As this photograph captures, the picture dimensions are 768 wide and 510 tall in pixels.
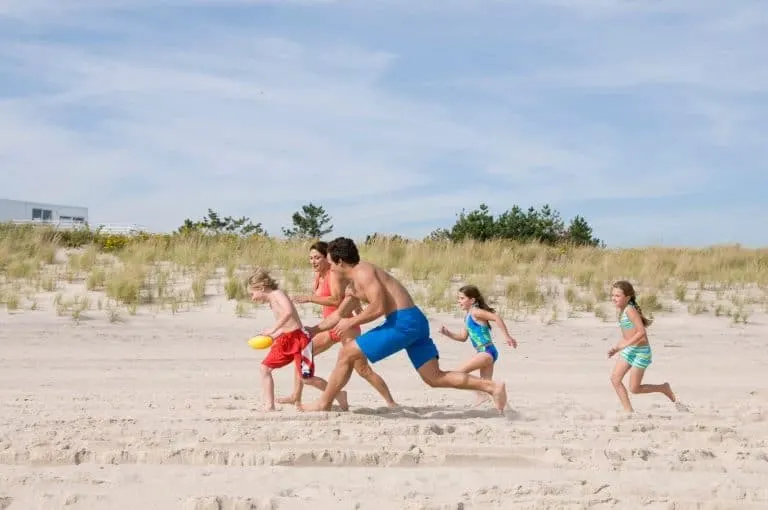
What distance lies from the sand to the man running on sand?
44 cm

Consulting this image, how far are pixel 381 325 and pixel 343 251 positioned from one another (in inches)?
26.9

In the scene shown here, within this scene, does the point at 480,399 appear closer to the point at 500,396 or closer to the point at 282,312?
the point at 500,396

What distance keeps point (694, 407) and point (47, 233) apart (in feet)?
49.9

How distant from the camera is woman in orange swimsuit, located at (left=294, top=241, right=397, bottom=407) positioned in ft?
28.0

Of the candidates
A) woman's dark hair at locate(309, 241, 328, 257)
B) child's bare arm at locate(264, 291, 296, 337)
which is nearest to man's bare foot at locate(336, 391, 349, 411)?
child's bare arm at locate(264, 291, 296, 337)

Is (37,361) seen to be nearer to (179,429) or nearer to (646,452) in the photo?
(179,429)

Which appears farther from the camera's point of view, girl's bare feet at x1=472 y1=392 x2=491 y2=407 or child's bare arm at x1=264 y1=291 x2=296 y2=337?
girl's bare feet at x1=472 y1=392 x2=491 y2=407

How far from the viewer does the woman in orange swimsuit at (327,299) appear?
28.0 ft

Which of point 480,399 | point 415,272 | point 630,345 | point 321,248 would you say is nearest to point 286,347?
point 321,248

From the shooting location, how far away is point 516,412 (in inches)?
346

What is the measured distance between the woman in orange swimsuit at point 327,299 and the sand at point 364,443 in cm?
29

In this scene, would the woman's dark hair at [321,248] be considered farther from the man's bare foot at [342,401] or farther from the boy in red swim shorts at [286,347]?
the man's bare foot at [342,401]

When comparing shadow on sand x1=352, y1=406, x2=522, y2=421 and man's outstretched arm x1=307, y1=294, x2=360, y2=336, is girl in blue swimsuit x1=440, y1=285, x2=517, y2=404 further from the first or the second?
man's outstretched arm x1=307, y1=294, x2=360, y2=336

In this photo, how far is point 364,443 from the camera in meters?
7.13
